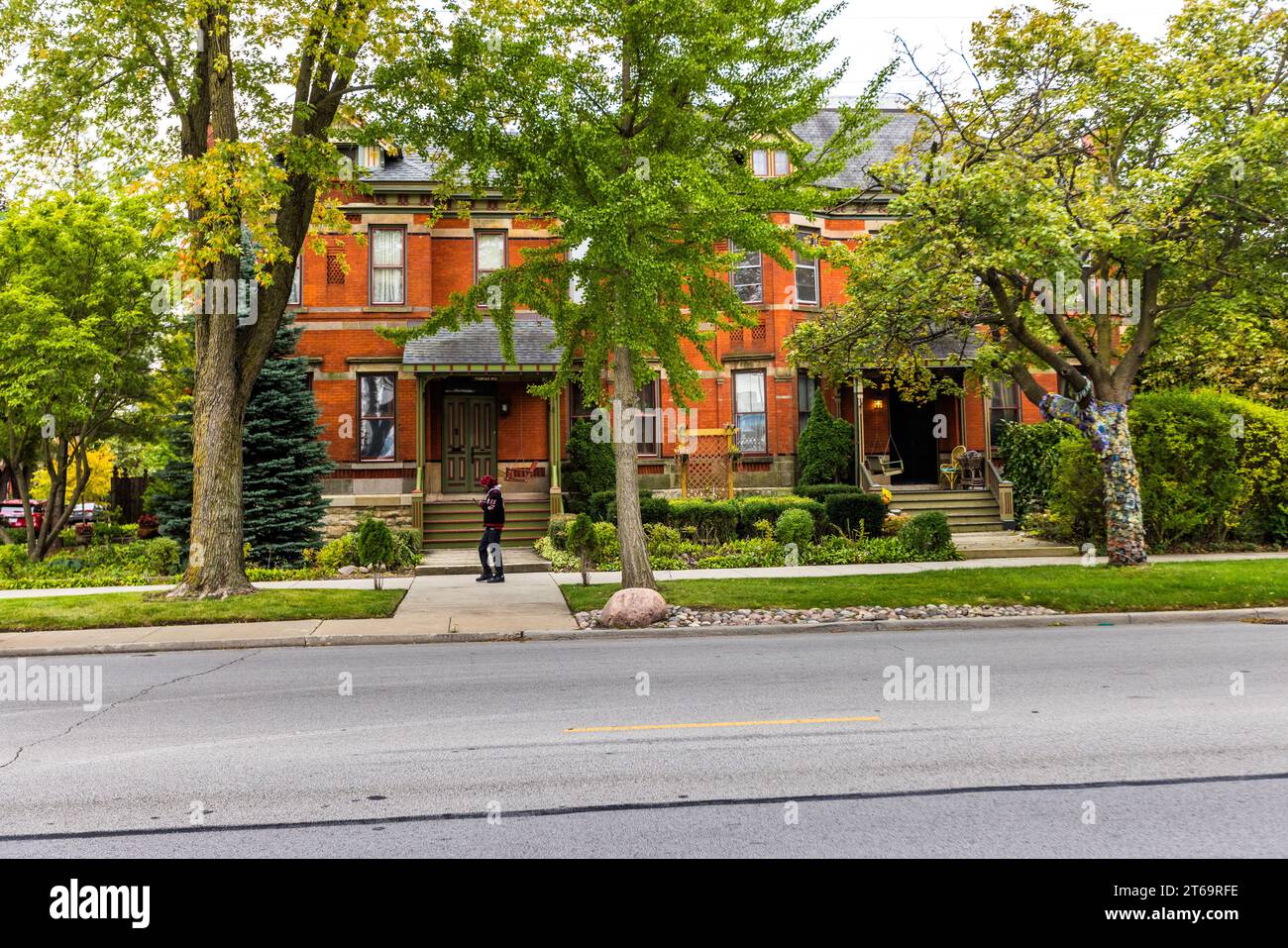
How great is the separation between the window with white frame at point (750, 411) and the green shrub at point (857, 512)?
13.6 feet

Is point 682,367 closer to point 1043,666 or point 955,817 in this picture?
point 1043,666

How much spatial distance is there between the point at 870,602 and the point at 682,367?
444 cm

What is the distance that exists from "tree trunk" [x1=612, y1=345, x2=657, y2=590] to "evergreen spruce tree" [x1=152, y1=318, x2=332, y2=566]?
8850 millimetres

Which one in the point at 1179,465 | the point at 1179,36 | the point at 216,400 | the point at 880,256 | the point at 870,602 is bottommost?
the point at 870,602

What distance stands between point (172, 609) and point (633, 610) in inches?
259

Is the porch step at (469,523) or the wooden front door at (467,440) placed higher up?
the wooden front door at (467,440)

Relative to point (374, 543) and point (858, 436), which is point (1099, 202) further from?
point (374, 543)

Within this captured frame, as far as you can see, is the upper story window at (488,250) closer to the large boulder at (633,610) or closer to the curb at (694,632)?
the large boulder at (633,610)

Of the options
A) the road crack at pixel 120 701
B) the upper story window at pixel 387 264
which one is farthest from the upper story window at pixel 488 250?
the road crack at pixel 120 701

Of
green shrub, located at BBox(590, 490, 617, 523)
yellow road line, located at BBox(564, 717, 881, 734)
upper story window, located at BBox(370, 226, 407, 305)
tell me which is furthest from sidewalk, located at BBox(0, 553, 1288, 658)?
upper story window, located at BBox(370, 226, 407, 305)

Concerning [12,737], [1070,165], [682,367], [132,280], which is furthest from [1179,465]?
[132,280]

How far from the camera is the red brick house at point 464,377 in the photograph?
75.2 feet

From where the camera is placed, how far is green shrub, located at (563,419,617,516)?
22.4 m

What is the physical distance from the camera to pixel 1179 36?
14.4 meters
